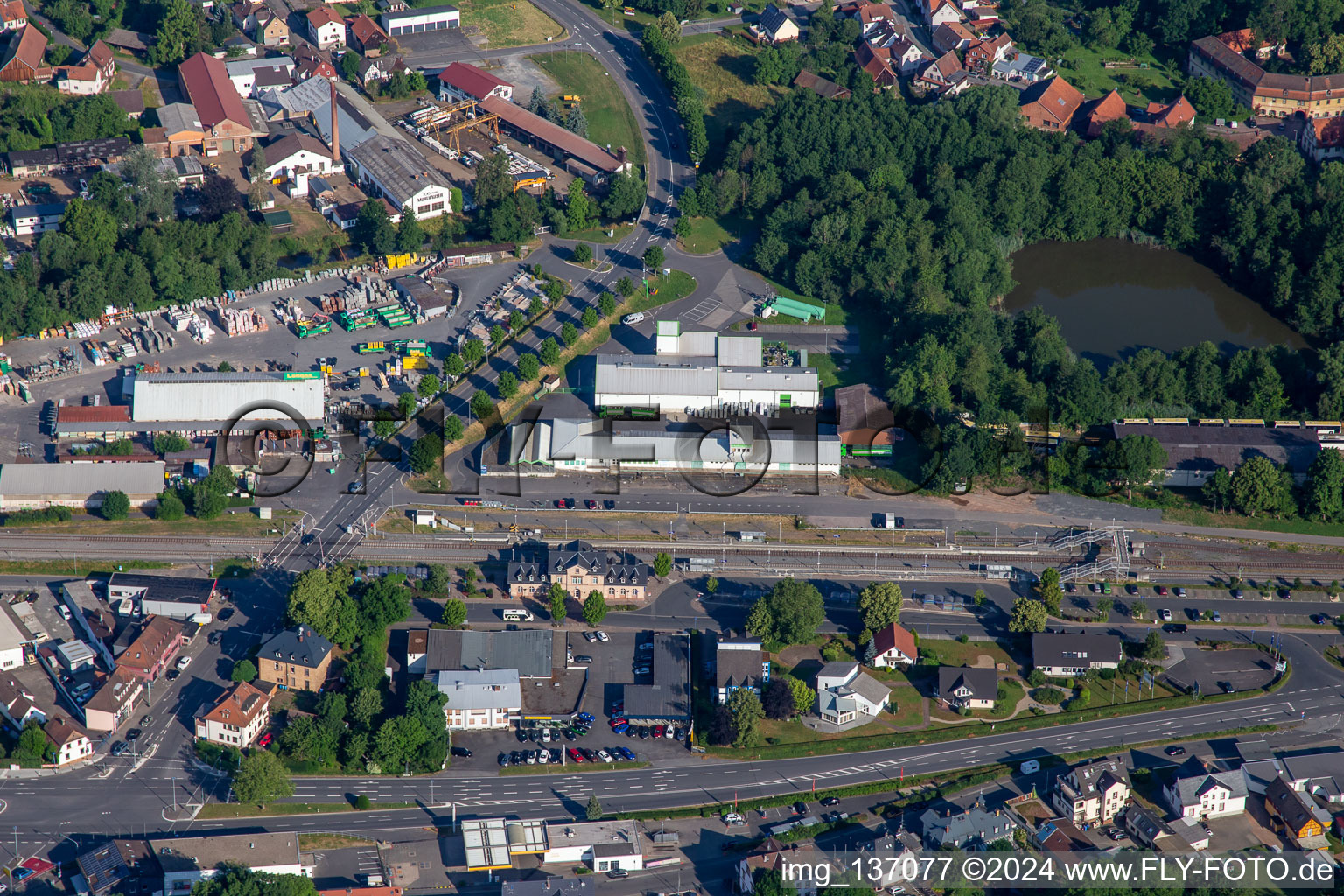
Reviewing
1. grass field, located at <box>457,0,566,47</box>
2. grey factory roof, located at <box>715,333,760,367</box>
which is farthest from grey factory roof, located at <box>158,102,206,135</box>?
grey factory roof, located at <box>715,333,760,367</box>

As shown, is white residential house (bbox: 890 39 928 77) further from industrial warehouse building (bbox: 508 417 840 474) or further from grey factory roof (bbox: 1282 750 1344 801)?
grey factory roof (bbox: 1282 750 1344 801)

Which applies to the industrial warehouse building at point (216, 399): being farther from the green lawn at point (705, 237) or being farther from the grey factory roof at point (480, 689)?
the green lawn at point (705, 237)

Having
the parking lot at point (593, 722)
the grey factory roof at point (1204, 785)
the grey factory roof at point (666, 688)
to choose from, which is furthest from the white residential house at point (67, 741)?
the grey factory roof at point (1204, 785)

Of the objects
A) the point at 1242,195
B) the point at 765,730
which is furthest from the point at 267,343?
the point at 1242,195

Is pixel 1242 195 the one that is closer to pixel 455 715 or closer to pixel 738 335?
pixel 738 335

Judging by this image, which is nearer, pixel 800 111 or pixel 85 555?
pixel 85 555

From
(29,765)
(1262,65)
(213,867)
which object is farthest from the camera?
(1262,65)
